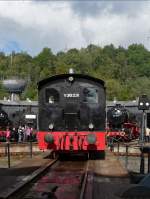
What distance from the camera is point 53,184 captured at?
1310 cm

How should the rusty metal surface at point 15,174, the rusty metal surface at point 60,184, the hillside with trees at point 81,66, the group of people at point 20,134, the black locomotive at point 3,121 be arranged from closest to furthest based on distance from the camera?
the rusty metal surface at point 60,184 < the rusty metal surface at point 15,174 < the group of people at point 20,134 < the black locomotive at point 3,121 < the hillside with trees at point 81,66

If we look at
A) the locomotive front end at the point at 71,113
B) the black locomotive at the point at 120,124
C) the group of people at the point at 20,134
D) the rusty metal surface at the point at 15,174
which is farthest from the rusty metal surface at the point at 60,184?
the black locomotive at the point at 120,124

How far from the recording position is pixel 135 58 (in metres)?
198

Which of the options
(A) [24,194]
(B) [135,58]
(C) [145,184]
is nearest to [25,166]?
(A) [24,194]

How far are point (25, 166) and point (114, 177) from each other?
431cm

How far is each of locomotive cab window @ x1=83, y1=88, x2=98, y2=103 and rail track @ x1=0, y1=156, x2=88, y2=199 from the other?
3.32m

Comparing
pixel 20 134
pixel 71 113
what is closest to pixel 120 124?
pixel 20 134

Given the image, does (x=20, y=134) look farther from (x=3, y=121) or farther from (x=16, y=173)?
(x=16, y=173)

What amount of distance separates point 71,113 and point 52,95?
105 centimetres

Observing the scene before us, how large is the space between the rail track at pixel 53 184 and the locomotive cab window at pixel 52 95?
3.12 meters

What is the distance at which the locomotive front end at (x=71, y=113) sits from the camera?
19859 mm

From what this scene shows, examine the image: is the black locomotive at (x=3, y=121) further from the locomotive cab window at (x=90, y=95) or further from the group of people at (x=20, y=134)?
the locomotive cab window at (x=90, y=95)

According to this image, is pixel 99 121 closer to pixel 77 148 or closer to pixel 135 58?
pixel 77 148

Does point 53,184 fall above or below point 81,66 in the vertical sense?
below
